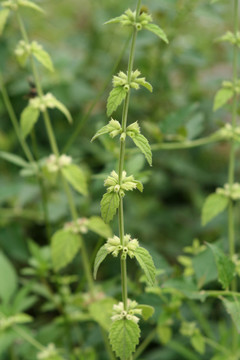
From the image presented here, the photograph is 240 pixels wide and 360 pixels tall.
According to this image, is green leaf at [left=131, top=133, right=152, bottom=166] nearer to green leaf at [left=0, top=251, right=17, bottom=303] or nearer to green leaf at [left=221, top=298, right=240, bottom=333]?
green leaf at [left=221, top=298, right=240, bottom=333]

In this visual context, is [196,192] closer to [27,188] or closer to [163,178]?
[163,178]

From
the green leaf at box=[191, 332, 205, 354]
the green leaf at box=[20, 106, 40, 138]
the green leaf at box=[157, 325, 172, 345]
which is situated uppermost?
the green leaf at box=[20, 106, 40, 138]

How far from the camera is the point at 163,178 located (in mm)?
2285

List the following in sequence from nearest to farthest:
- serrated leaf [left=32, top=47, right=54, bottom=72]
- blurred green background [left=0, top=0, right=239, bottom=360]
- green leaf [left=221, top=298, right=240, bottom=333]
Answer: green leaf [left=221, top=298, right=240, bottom=333] → serrated leaf [left=32, top=47, right=54, bottom=72] → blurred green background [left=0, top=0, right=239, bottom=360]

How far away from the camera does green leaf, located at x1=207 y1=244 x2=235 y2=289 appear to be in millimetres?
1003

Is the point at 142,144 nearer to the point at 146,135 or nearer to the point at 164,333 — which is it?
the point at 164,333

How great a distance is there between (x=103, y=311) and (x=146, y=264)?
0.45 meters

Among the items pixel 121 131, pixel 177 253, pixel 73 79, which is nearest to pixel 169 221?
pixel 177 253

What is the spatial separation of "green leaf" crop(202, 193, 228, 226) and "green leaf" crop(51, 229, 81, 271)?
1.21ft

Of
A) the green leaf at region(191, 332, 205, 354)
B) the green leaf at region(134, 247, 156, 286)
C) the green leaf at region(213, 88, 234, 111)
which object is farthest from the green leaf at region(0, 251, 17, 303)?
the green leaf at region(213, 88, 234, 111)

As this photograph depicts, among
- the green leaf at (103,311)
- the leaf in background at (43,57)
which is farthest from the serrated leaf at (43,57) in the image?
the green leaf at (103,311)

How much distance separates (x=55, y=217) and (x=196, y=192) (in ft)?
2.85

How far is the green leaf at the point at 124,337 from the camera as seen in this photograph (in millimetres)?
854

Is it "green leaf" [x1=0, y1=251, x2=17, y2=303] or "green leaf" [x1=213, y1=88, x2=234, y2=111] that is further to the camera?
"green leaf" [x1=0, y1=251, x2=17, y2=303]
